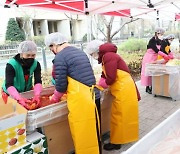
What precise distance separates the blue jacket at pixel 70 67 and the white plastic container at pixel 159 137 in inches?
30.9

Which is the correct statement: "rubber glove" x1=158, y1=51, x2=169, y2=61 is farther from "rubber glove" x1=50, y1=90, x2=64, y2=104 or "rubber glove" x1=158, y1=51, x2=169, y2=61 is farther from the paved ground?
"rubber glove" x1=50, y1=90, x2=64, y2=104

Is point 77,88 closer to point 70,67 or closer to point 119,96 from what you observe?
point 70,67

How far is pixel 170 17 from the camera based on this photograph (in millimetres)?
6680

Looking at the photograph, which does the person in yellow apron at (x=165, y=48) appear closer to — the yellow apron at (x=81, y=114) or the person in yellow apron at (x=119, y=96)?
the person in yellow apron at (x=119, y=96)

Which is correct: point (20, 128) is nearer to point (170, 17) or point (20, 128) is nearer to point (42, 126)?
point (42, 126)

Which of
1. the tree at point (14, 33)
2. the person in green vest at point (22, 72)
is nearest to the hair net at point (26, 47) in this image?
the person in green vest at point (22, 72)

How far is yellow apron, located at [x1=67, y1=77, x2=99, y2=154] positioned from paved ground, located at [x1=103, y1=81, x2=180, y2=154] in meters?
0.80

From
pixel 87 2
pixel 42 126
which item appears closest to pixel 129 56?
pixel 87 2

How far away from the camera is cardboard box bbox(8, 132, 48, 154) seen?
1617 mm

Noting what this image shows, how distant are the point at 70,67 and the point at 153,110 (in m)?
2.39

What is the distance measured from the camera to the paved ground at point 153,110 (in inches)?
121

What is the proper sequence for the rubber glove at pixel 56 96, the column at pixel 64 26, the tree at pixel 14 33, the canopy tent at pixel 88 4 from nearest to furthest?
the rubber glove at pixel 56 96
the canopy tent at pixel 88 4
the tree at pixel 14 33
the column at pixel 64 26

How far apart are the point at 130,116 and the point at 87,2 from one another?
2.30 metres

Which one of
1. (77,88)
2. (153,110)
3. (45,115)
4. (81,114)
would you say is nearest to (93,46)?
(77,88)
